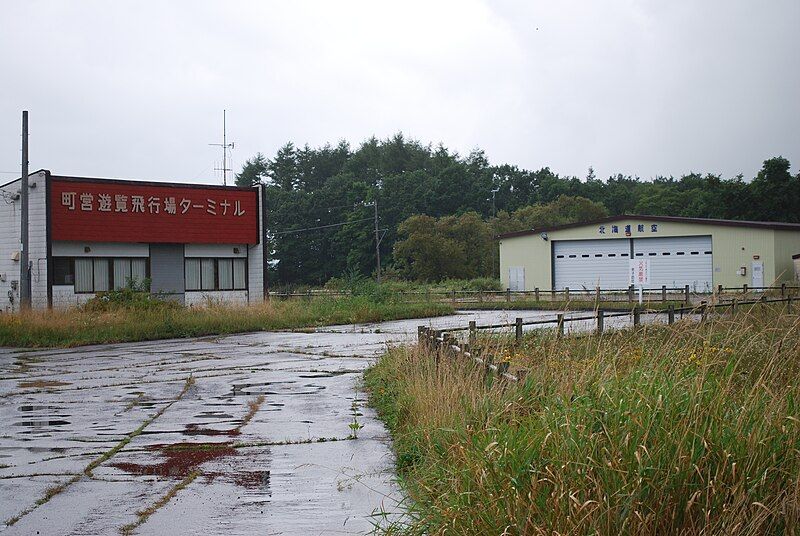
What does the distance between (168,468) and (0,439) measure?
307 cm

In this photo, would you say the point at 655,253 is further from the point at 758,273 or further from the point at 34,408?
the point at 34,408

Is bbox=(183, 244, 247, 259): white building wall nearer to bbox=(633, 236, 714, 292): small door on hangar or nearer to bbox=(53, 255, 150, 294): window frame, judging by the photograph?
bbox=(53, 255, 150, 294): window frame

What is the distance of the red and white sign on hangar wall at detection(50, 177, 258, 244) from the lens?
1523 inches

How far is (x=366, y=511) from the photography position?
7.38 metres

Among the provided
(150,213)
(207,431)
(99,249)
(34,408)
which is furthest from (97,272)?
(207,431)

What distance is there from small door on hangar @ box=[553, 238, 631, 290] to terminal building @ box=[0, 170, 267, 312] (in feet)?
60.9

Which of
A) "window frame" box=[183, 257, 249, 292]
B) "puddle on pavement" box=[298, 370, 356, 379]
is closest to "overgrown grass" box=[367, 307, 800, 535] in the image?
"puddle on pavement" box=[298, 370, 356, 379]

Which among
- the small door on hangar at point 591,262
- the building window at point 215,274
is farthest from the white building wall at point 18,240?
the small door on hangar at point 591,262

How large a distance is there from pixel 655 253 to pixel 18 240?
1273 inches

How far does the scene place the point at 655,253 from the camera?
50.8 m

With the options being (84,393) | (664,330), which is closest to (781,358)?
(664,330)

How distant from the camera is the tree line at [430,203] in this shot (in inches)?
2849

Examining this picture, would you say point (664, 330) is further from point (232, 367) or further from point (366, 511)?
point (232, 367)

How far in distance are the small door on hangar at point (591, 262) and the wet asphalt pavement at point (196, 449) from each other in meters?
34.6
